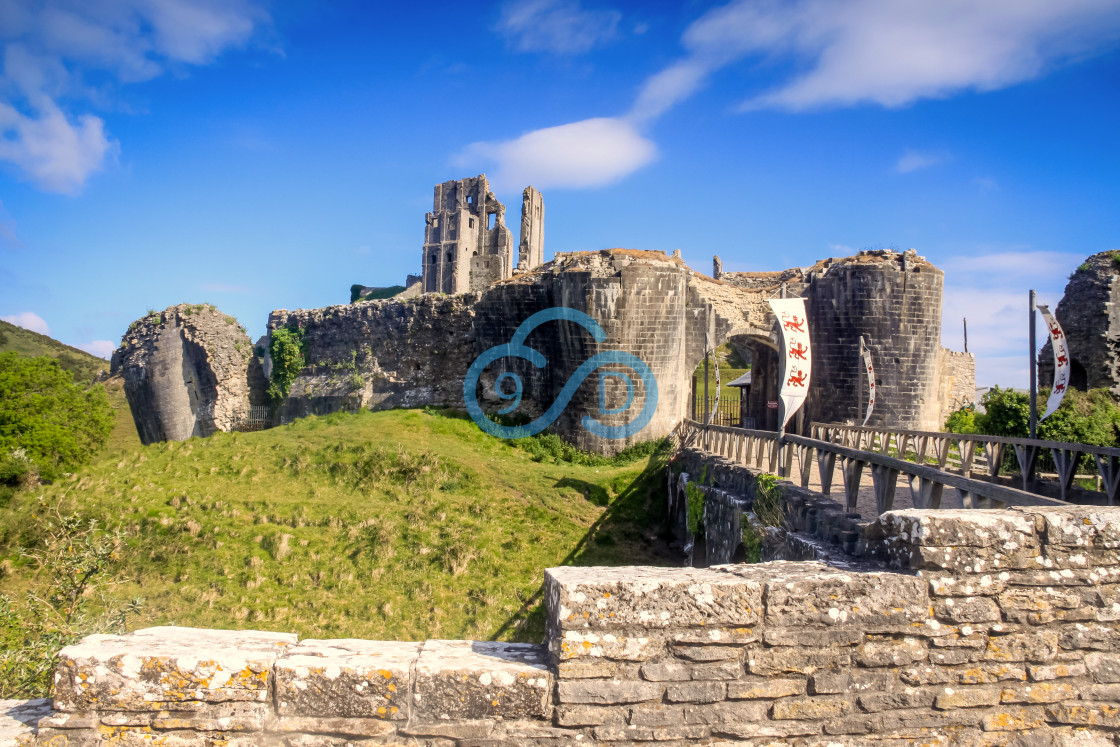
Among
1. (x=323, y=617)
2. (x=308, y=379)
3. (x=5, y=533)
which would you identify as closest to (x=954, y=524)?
(x=323, y=617)

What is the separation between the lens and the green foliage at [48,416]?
1784 centimetres

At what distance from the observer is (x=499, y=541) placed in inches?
494

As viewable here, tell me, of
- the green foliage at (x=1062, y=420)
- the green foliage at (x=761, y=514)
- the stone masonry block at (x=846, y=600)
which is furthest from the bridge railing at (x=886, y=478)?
the green foliage at (x=1062, y=420)

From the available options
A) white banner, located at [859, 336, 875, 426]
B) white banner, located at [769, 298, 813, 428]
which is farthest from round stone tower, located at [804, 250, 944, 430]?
white banner, located at [769, 298, 813, 428]

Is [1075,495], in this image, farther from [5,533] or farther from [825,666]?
[5,533]

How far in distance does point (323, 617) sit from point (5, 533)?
6.45m

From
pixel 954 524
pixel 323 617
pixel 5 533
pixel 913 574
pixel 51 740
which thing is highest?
pixel 954 524

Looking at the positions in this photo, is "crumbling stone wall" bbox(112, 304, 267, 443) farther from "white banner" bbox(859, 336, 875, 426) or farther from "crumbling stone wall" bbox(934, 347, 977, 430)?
"crumbling stone wall" bbox(934, 347, 977, 430)

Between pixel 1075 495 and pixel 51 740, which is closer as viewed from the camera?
pixel 51 740

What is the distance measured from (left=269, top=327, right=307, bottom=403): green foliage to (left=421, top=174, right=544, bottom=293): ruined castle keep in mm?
31602

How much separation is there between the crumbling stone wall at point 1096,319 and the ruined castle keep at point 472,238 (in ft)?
132

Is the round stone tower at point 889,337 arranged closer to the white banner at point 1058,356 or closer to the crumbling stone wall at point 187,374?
the white banner at point 1058,356

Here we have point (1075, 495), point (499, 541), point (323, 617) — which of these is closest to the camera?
point (1075, 495)

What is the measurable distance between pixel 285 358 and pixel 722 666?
22.6m
